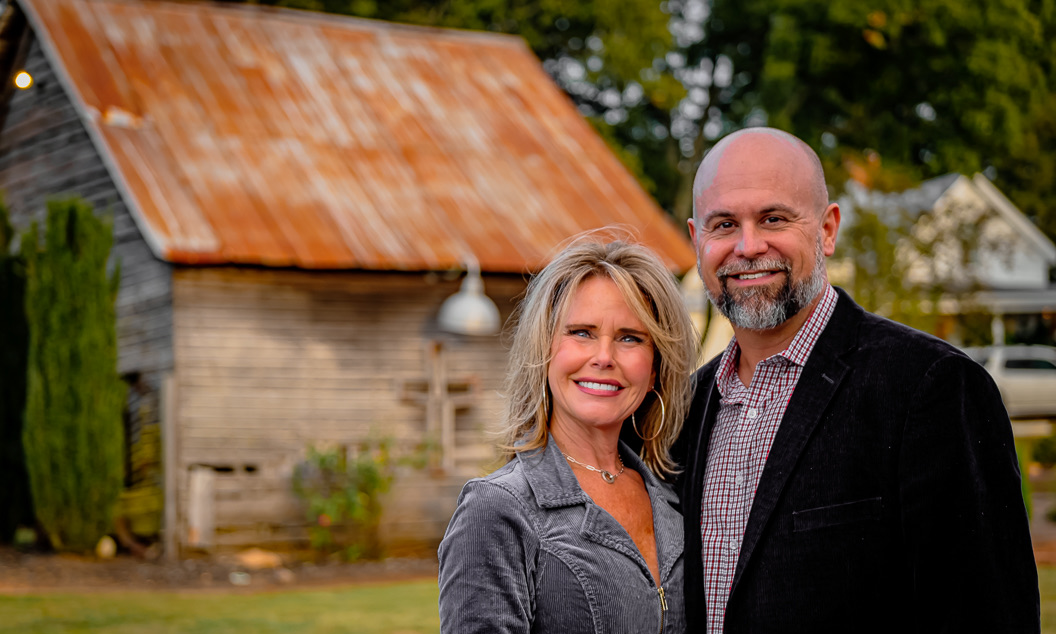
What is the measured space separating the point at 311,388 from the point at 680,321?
10.7 metres

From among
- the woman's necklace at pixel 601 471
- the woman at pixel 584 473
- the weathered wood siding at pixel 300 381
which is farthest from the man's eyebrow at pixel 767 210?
the weathered wood siding at pixel 300 381

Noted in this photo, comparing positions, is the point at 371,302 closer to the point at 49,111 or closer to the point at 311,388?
the point at 311,388

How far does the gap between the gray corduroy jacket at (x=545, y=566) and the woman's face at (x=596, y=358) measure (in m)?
0.17

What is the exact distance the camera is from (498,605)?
8.70 feet

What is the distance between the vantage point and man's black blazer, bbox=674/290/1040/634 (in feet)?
8.18

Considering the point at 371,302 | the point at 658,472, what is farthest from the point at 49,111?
the point at 658,472

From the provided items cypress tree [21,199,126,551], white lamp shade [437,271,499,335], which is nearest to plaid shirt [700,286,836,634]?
white lamp shade [437,271,499,335]

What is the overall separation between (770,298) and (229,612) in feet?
24.7

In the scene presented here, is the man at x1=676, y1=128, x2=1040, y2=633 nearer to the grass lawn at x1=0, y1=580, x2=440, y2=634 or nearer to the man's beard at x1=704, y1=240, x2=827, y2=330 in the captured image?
the man's beard at x1=704, y1=240, x2=827, y2=330

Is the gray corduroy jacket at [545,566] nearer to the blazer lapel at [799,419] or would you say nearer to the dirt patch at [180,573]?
the blazer lapel at [799,419]

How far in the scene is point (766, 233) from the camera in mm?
2980

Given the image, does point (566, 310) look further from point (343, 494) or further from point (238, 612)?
point (343, 494)

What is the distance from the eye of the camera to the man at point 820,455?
2514mm

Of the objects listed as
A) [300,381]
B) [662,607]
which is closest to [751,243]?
[662,607]
